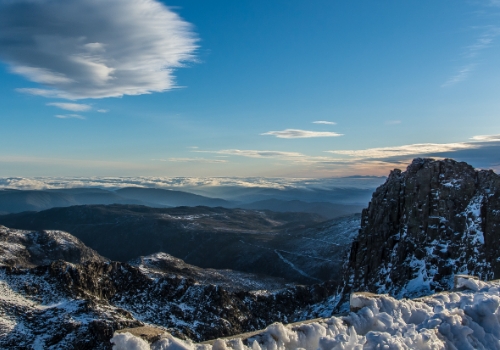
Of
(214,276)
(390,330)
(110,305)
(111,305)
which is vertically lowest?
(214,276)

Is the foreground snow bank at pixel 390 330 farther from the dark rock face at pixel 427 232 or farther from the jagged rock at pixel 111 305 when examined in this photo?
the jagged rock at pixel 111 305

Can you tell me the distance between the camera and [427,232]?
1619 inches

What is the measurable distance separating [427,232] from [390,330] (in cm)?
3450

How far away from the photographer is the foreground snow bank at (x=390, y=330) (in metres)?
9.01

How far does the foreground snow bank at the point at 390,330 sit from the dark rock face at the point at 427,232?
2402cm

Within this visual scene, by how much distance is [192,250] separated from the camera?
636 ft

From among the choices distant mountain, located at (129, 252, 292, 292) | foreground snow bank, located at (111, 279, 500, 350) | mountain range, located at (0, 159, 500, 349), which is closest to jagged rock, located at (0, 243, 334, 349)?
mountain range, located at (0, 159, 500, 349)

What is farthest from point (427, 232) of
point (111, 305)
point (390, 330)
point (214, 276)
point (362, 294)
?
point (214, 276)

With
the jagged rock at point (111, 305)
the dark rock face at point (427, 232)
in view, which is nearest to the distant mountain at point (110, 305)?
the jagged rock at point (111, 305)

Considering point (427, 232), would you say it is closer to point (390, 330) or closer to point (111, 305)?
point (390, 330)

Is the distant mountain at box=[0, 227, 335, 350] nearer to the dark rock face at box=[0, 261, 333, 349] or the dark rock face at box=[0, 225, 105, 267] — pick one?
the dark rock face at box=[0, 261, 333, 349]

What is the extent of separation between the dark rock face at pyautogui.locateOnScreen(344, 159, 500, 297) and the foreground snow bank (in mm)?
24020

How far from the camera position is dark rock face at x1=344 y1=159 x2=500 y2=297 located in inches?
1405

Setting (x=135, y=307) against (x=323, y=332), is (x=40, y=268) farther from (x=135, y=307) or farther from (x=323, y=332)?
(x=323, y=332)
